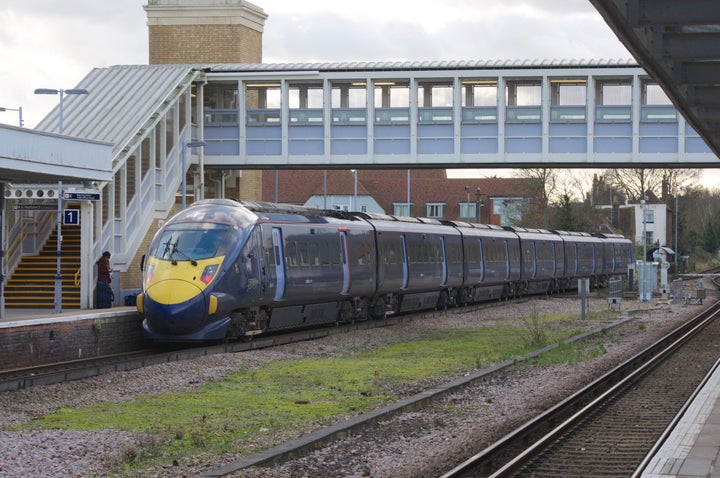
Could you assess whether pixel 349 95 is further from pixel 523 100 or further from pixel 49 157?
pixel 49 157

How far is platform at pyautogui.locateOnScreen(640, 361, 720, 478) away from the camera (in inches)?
395

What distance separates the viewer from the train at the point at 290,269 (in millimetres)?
22141

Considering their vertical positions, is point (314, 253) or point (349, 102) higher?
point (349, 102)

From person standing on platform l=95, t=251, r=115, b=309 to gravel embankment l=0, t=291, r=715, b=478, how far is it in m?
7.36

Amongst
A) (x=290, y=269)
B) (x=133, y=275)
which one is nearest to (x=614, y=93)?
(x=133, y=275)

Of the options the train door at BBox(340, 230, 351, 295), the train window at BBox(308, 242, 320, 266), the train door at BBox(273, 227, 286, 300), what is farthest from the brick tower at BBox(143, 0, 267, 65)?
the train door at BBox(273, 227, 286, 300)

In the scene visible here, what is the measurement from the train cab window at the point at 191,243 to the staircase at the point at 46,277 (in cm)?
874

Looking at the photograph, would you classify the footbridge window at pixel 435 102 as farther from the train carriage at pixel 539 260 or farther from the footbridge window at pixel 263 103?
the train carriage at pixel 539 260

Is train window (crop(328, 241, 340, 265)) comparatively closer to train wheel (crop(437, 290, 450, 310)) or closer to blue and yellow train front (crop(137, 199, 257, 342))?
blue and yellow train front (crop(137, 199, 257, 342))

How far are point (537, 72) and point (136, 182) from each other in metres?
13.7

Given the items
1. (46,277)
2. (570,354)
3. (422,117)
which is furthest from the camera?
(422,117)

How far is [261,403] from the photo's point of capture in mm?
15195

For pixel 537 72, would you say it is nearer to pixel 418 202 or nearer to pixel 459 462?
pixel 459 462

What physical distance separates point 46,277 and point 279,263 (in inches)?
399
